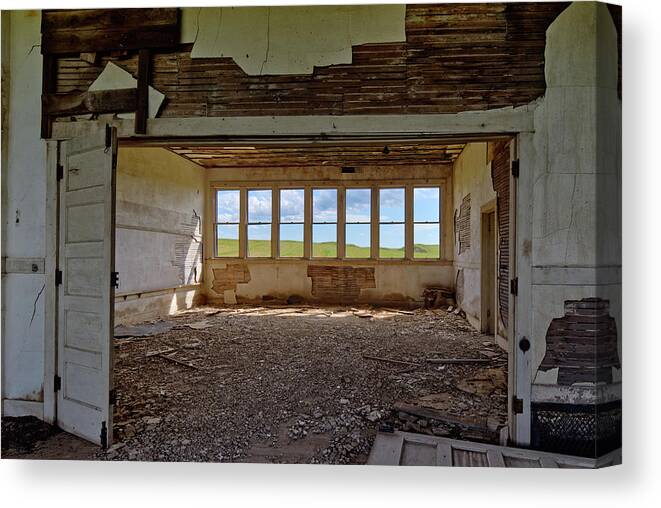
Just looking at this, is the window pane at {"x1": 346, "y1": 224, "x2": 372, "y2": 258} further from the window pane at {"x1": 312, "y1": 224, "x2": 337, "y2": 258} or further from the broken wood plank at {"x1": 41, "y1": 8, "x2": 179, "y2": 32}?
the broken wood plank at {"x1": 41, "y1": 8, "x2": 179, "y2": 32}

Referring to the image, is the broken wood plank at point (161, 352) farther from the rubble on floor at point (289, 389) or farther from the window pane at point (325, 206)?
the window pane at point (325, 206)

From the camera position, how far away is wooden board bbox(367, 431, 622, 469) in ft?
8.57

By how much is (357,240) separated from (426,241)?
5.23ft

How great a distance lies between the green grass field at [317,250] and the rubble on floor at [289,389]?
3.10 meters

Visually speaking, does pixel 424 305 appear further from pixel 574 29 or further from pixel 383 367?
pixel 574 29

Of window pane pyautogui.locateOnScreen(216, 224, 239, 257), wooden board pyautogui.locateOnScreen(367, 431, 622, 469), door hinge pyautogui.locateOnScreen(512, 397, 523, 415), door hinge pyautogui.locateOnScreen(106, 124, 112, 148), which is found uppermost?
door hinge pyautogui.locateOnScreen(106, 124, 112, 148)

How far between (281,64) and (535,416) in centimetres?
299

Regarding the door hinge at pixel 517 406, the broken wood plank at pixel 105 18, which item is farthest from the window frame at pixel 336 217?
the door hinge at pixel 517 406

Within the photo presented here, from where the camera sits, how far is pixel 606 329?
2703mm

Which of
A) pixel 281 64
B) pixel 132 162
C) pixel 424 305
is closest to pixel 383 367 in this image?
pixel 281 64

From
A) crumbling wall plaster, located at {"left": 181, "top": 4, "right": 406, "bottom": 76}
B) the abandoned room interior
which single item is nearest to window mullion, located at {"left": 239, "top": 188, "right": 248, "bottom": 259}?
the abandoned room interior

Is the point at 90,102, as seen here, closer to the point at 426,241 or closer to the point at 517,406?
the point at 517,406

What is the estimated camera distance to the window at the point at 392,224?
955 cm

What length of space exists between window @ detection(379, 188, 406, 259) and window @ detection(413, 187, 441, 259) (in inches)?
11.0
